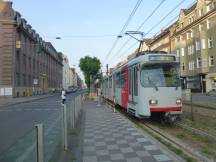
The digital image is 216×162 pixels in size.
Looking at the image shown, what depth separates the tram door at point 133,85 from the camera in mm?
13375

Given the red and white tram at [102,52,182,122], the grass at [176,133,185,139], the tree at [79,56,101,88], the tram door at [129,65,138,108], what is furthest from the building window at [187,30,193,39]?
the grass at [176,133,185,139]

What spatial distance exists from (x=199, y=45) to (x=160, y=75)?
130 ft

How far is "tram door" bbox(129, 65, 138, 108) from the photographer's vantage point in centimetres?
1338

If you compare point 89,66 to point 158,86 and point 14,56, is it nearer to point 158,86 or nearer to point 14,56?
point 14,56

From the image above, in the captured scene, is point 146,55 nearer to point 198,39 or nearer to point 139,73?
point 139,73

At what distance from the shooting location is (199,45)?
50.1 meters

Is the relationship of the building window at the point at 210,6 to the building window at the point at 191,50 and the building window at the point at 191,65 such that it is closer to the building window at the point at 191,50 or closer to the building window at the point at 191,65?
the building window at the point at 191,50

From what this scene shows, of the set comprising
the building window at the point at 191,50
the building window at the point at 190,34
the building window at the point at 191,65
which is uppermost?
the building window at the point at 190,34

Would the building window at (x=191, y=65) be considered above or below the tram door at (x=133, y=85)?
above

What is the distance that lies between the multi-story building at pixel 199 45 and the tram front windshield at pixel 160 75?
34.5 m

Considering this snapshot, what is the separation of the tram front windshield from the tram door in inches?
23.6

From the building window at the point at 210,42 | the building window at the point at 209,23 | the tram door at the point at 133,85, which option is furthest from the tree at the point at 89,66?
the tram door at the point at 133,85

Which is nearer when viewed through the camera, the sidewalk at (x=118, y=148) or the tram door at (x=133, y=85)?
the sidewalk at (x=118, y=148)

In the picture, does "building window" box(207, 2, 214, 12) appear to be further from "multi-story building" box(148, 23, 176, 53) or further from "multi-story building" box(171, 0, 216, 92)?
"multi-story building" box(148, 23, 176, 53)
